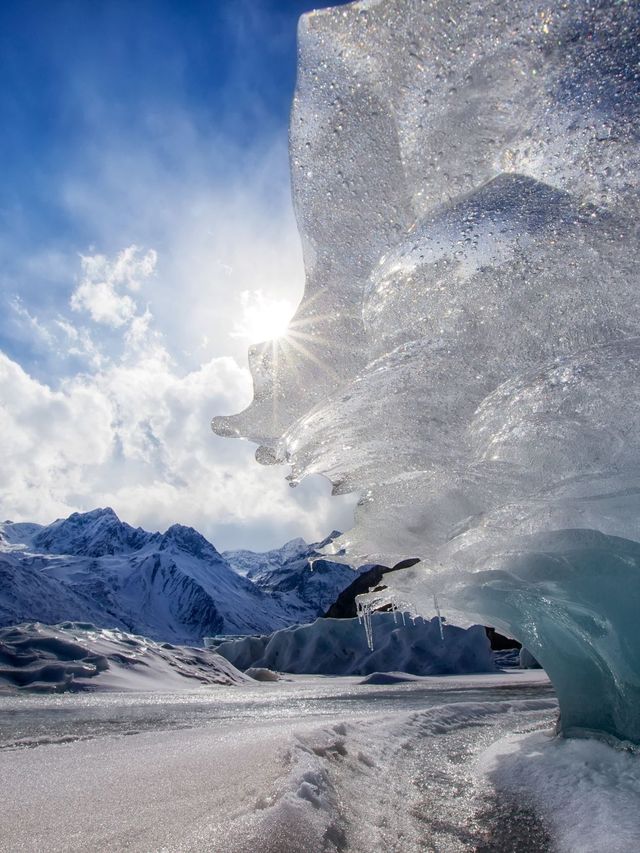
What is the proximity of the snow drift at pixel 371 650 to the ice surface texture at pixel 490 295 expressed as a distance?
52.7 ft

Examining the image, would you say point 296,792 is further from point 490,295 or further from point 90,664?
point 90,664

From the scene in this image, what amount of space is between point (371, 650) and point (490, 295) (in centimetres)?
2060

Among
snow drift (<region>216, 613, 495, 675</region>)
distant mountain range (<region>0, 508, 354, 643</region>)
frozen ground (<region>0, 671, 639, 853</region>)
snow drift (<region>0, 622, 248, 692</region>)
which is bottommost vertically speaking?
frozen ground (<region>0, 671, 639, 853</region>)

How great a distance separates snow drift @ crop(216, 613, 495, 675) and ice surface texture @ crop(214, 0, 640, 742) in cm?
1606

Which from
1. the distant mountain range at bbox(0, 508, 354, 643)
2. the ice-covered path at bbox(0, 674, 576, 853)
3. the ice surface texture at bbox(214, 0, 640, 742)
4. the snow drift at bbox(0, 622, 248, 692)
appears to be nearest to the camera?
the ice-covered path at bbox(0, 674, 576, 853)

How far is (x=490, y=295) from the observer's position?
3.16 metres

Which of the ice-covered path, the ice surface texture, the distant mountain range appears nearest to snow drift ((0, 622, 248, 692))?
the ice-covered path

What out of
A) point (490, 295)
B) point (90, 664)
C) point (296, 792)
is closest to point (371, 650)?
point (90, 664)

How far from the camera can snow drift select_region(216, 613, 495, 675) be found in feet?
67.8

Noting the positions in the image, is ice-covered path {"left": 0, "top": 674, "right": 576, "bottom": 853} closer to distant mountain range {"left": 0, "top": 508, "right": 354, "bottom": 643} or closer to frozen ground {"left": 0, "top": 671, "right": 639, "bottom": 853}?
frozen ground {"left": 0, "top": 671, "right": 639, "bottom": 853}

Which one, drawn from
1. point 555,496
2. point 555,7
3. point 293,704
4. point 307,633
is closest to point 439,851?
point 555,496

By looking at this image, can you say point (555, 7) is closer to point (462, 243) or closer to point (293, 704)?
point (462, 243)

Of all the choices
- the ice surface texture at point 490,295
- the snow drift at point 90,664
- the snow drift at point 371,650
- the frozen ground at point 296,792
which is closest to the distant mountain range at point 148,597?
the snow drift at point 371,650

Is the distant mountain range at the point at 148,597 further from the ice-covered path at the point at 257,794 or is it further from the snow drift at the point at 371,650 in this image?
the ice-covered path at the point at 257,794
